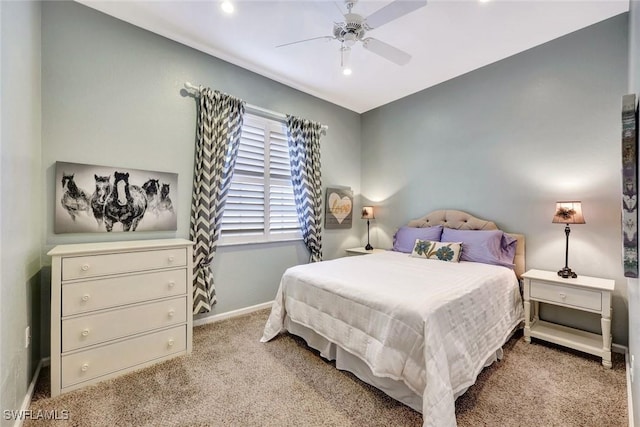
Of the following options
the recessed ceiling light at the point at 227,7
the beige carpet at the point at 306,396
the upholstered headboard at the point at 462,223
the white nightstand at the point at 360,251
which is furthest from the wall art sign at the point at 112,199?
the upholstered headboard at the point at 462,223

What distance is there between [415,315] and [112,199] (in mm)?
2650

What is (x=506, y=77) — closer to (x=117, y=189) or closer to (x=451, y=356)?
(x=451, y=356)

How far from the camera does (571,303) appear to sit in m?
2.30

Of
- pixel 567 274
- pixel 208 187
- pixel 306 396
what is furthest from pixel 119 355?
pixel 567 274

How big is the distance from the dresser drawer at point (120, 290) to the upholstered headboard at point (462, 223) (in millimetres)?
3041

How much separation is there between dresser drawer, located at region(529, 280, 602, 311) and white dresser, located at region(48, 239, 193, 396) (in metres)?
3.17

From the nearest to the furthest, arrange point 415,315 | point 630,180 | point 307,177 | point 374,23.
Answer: point 630,180 < point 415,315 < point 374,23 < point 307,177

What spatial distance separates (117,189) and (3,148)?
1.12m

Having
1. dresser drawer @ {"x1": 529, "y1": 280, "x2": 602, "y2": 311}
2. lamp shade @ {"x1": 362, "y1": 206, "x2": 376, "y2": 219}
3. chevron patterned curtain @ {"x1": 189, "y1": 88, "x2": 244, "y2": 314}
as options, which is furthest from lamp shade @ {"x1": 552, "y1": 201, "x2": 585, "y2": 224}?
chevron patterned curtain @ {"x1": 189, "y1": 88, "x2": 244, "y2": 314}

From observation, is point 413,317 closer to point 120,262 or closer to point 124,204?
point 120,262

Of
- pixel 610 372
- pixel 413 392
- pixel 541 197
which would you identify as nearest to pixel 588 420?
pixel 610 372

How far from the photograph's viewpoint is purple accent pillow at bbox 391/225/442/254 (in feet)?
11.2

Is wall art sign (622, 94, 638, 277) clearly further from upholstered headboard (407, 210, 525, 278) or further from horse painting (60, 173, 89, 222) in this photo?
horse painting (60, 173, 89, 222)

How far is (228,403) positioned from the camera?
68.9 inches
